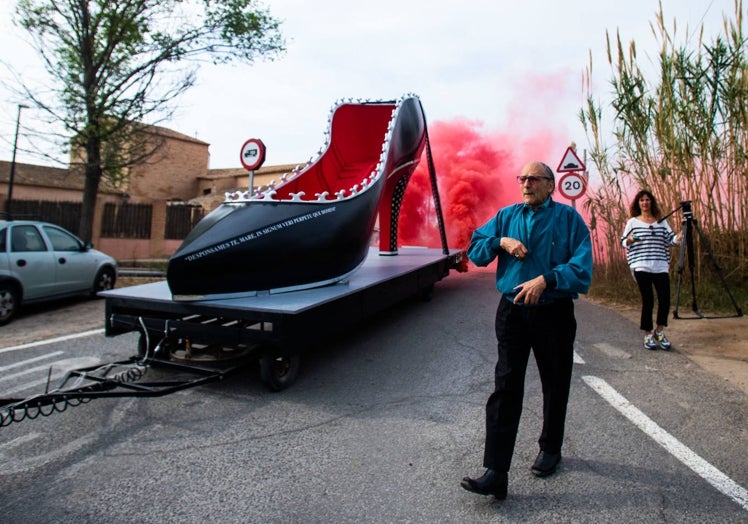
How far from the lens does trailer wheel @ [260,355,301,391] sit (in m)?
4.28

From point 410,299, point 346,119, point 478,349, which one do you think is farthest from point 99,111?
point 478,349

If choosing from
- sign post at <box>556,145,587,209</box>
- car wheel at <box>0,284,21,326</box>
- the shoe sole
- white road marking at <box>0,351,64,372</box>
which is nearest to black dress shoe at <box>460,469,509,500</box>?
the shoe sole

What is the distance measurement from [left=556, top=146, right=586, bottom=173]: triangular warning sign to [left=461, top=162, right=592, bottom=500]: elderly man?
805 centimetres

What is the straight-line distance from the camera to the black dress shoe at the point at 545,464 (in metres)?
2.96

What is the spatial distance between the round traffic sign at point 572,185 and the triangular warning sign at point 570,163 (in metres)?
0.11

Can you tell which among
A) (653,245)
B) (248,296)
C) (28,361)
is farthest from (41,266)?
(653,245)

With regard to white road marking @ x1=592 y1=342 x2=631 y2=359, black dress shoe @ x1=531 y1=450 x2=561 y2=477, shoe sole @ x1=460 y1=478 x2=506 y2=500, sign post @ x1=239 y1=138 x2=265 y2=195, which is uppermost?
sign post @ x1=239 y1=138 x2=265 y2=195

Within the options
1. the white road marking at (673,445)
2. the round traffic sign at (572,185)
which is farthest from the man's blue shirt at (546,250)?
the round traffic sign at (572,185)

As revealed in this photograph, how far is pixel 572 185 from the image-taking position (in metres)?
10.4

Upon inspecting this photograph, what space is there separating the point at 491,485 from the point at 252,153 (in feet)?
21.3

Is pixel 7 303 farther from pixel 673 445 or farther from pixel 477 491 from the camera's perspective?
pixel 673 445

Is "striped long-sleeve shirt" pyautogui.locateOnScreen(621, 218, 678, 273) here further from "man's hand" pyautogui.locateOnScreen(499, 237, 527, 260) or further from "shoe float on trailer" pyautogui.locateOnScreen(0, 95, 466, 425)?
"man's hand" pyautogui.locateOnScreen(499, 237, 527, 260)

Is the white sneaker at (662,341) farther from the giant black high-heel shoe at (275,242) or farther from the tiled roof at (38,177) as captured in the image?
the tiled roof at (38,177)

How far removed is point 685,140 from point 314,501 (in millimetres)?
8678
